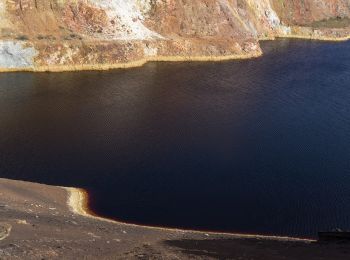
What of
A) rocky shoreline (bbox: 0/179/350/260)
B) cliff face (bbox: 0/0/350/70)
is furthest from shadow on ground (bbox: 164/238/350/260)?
cliff face (bbox: 0/0/350/70)

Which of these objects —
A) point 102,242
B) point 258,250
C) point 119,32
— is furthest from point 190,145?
point 119,32

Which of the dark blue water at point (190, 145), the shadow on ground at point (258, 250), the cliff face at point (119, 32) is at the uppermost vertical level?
the cliff face at point (119, 32)

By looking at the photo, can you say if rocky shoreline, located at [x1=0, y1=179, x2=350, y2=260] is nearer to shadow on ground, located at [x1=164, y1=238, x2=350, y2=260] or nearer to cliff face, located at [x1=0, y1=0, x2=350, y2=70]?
shadow on ground, located at [x1=164, y1=238, x2=350, y2=260]

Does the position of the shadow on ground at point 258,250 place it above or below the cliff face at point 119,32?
below

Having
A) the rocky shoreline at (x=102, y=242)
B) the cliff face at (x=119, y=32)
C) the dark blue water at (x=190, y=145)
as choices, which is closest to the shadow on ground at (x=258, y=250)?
the rocky shoreline at (x=102, y=242)

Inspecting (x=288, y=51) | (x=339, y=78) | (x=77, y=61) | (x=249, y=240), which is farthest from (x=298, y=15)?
(x=249, y=240)

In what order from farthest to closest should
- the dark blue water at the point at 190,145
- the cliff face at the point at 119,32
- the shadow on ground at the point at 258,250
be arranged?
the cliff face at the point at 119,32
the dark blue water at the point at 190,145
the shadow on ground at the point at 258,250

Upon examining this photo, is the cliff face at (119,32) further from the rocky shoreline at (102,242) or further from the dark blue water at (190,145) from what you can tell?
the rocky shoreline at (102,242)
